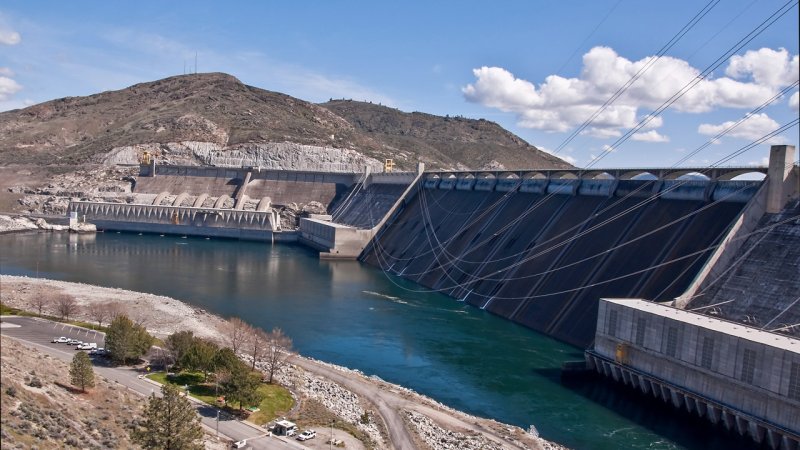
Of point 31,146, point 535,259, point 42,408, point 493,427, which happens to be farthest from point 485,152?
point 42,408

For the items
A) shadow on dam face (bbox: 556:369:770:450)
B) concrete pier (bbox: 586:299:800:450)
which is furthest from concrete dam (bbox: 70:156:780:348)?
shadow on dam face (bbox: 556:369:770:450)

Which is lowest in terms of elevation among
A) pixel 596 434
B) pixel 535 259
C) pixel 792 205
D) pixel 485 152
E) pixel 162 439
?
pixel 596 434

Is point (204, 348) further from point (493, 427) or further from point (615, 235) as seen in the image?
point (615, 235)

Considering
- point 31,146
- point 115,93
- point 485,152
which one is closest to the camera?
point 31,146

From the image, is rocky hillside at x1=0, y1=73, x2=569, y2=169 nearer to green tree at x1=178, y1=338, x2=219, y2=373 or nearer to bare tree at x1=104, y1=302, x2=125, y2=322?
bare tree at x1=104, y1=302, x2=125, y2=322

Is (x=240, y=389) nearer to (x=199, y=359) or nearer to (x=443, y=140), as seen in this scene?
(x=199, y=359)

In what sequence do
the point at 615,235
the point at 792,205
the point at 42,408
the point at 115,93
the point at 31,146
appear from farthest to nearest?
the point at 115,93
the point at 31,146
the point at 615,235
the point at 792,205
the point at 42,408

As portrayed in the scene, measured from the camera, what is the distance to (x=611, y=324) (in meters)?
29.2

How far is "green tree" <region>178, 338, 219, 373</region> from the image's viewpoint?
24641 millimetres

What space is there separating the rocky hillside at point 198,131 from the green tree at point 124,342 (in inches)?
3105

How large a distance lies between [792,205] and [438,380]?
17.9 metres

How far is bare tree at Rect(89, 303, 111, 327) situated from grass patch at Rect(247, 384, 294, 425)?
11.6 m

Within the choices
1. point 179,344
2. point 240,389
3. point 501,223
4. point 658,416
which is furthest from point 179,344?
point 501,223

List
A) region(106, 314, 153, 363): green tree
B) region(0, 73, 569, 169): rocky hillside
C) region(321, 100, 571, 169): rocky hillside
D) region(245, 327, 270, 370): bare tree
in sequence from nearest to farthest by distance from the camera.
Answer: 1. region(106, 314, 153, 363): green tree
2. region(245, 327, 270, 370): bare tree
3. region(0, 73, 569, 169): rocky hillside
4. region(321, 100, 571, 169): rocky hillside
